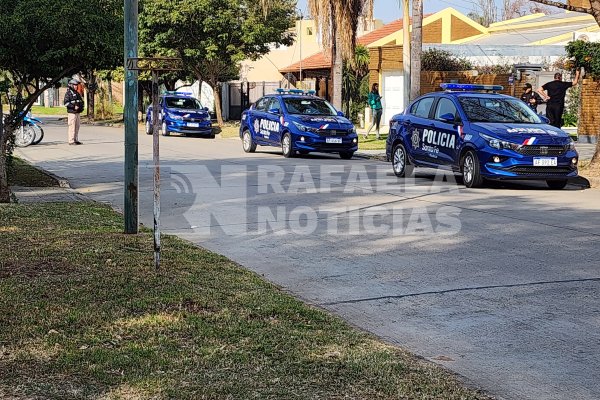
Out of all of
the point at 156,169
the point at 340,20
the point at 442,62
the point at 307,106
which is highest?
the point at 340,20

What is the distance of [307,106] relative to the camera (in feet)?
78.5

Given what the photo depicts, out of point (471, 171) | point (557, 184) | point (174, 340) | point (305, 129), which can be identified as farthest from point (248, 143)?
point (174, 340)

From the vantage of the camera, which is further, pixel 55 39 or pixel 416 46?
pixel 416 46

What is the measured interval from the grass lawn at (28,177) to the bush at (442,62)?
71.7 feet

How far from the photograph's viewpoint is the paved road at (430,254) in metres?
5.75

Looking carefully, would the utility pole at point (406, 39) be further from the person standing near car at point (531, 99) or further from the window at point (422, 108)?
the window at point (422, 108)

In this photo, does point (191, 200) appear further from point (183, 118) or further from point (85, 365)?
point (183, 118)

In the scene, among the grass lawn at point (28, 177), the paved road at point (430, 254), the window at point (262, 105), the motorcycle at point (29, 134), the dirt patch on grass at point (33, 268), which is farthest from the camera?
the motorcycle at point (29, 134)

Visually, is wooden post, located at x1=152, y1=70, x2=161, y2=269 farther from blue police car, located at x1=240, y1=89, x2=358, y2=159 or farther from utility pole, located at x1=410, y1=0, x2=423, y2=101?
utility pole, located at x1=410, y1=0, x2=423, y2=101

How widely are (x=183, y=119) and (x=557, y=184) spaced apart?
20.3m

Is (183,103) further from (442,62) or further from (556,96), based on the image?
(556,96)

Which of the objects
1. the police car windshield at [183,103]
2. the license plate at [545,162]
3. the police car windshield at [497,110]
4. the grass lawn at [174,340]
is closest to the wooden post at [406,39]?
the police car windshield at [183,103]

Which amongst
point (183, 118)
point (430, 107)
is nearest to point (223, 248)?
point (430, 107)

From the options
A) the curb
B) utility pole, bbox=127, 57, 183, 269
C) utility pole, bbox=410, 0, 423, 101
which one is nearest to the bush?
utility pole, bbox=410, 0, 423, 101
